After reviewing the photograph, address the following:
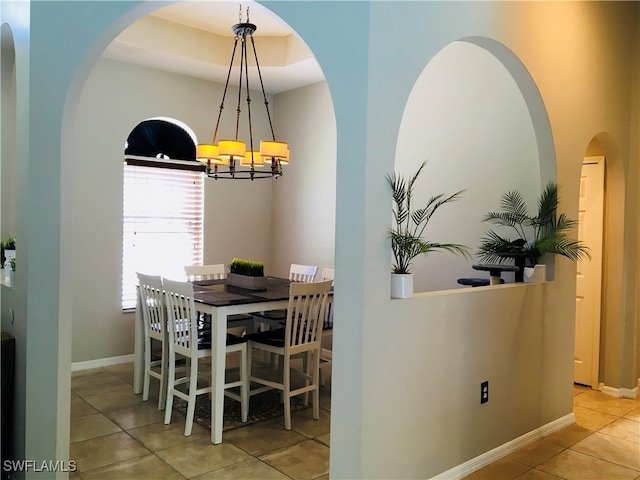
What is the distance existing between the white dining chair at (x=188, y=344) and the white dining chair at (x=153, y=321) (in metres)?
0.17

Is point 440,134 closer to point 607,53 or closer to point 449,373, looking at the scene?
point 607,53

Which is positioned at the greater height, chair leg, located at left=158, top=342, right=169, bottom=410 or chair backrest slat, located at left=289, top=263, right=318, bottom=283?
chair backrest slat, located at left=289, top=263, right=318, bottom=283

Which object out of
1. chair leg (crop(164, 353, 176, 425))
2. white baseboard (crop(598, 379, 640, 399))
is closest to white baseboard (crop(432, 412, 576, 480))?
white baseboard (crop(598, 379, 640, 399))

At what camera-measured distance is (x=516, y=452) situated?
329cm

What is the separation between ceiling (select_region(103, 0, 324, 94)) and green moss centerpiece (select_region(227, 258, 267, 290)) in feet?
5.96

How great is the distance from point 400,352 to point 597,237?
2.90 meters

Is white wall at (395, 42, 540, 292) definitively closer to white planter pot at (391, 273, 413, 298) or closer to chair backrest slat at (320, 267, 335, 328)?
chair backrest slat at (320, 267, 335, 328)

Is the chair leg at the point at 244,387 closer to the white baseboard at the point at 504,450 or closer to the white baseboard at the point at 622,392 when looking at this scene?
the white baseboard at the point at 504,450

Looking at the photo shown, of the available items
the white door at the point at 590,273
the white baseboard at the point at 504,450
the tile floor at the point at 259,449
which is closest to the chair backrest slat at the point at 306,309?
the tile floor at the point at 259,449

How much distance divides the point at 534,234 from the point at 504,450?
145 cm

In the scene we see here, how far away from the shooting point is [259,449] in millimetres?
3293

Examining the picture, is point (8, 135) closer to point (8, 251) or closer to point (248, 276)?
point (8, 251)

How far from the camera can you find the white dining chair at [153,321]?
3.84m

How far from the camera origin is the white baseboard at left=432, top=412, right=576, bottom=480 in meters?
2.89
